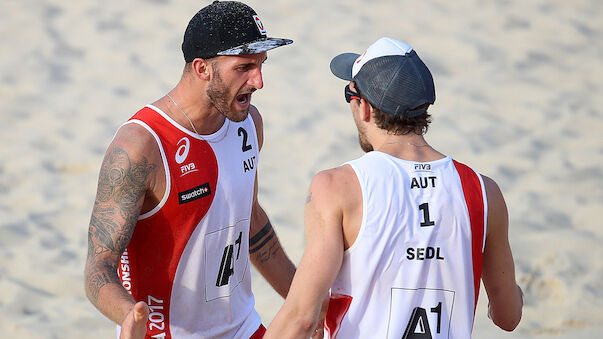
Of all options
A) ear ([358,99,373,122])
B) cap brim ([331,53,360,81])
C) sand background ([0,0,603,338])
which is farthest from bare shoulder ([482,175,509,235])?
sand background ([0,0,603,338])

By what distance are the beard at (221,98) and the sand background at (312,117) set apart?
2385 millimetres

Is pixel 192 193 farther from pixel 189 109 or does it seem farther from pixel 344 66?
pixel 344 66

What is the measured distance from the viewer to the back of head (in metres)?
2.70

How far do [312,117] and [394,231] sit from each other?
534 centimetres

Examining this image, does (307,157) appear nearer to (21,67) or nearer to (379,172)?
(21,67)

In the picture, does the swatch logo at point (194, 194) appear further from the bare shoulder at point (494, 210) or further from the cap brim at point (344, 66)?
the bare shoulder at point (494, 210)

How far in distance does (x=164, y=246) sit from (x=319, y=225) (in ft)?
2.80

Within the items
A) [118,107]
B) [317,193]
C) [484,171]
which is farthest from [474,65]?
[317,193]

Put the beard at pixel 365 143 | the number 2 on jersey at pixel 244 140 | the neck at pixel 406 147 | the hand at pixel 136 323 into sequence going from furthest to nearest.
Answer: the number 2 on jersey at pixel 244 140, the beard at pixel 365 143, the neck at pixel 406 147, the hand at pixel 136 323

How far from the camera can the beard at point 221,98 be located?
3297 millimetres

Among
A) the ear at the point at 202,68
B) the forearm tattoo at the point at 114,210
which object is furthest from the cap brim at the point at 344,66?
the forearm tattoo at the point at 114,210

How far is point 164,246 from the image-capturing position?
319cm

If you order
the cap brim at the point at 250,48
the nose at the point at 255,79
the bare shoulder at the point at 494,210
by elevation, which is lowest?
the bare shoulder at the point at 494,210

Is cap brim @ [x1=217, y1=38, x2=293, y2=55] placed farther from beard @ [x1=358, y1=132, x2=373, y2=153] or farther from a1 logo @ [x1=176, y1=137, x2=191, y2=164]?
beard @ [x1=358, y1=132, x2=373, y2=153]
